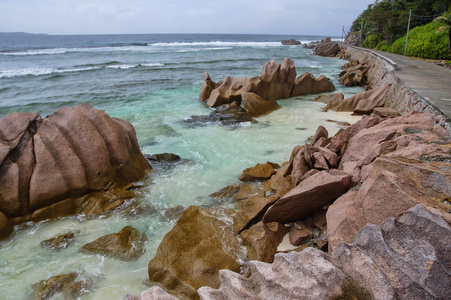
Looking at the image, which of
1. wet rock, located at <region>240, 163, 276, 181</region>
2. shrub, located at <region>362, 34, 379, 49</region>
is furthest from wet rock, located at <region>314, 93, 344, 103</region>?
shrub, located at <region>362, 34, 379, 49</region>

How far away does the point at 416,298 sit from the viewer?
205cm

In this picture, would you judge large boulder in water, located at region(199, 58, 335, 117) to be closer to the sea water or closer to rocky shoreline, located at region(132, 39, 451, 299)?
the sea water

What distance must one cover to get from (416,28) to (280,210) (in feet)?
91.1

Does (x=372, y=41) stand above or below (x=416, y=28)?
above

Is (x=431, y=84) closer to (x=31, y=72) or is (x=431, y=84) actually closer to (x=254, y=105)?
(x=254, y=105)

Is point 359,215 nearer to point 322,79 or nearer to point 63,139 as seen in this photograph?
point 63,139

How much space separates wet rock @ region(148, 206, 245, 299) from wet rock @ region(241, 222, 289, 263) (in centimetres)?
18

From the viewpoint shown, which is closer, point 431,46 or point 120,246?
point 120,246

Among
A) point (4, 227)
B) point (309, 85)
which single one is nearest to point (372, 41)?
point (309, 85)

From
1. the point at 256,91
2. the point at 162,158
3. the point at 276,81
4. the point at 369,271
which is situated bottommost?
the point at 162,158

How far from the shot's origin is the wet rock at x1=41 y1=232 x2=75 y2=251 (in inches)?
182

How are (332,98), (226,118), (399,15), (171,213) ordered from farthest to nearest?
(399,15) → (332,98) → (226,118) → (171,213)

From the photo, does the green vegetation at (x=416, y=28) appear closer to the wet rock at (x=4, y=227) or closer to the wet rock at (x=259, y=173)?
the wet rock at (x=259, y=173)

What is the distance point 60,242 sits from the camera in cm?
468
